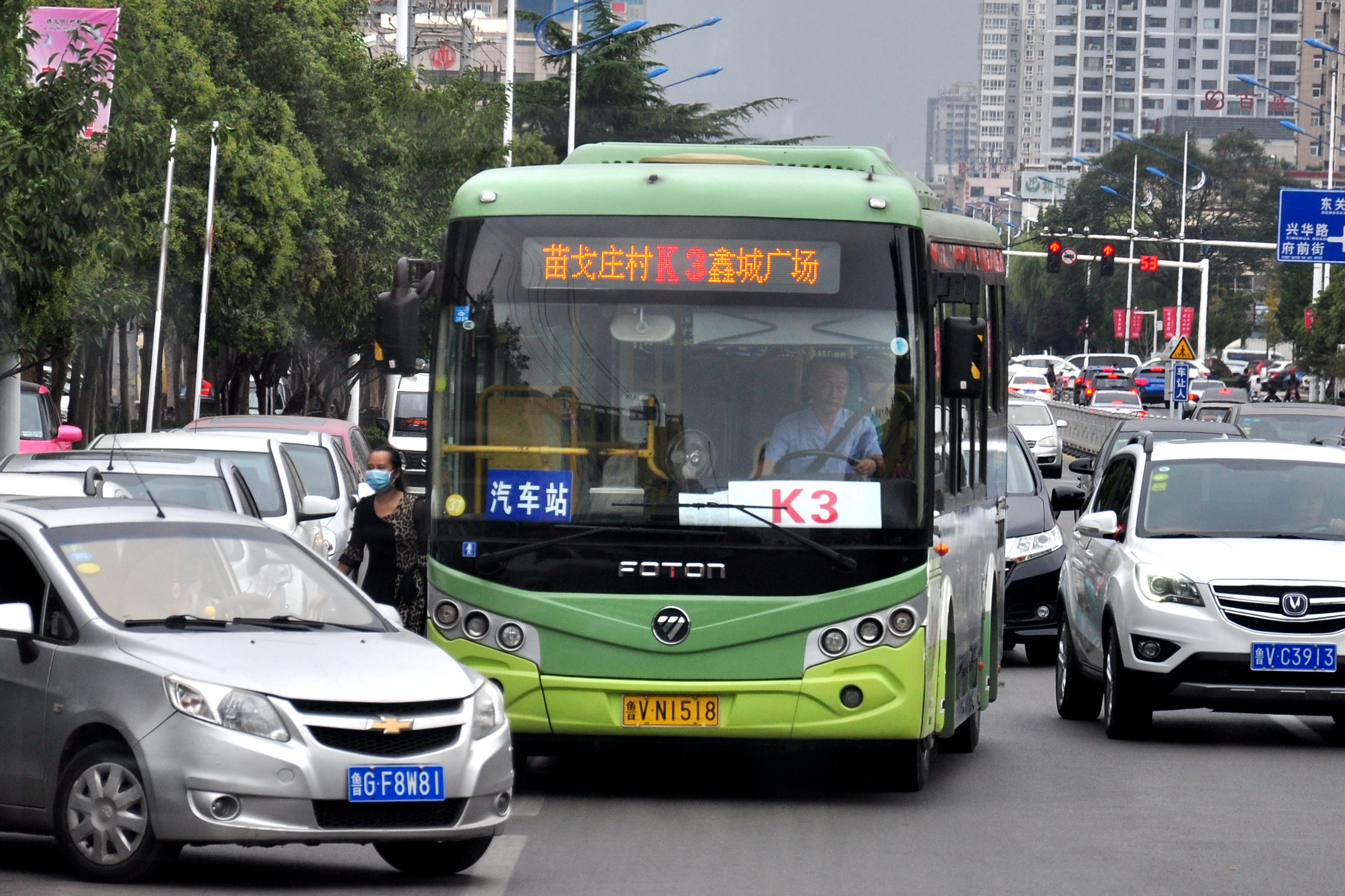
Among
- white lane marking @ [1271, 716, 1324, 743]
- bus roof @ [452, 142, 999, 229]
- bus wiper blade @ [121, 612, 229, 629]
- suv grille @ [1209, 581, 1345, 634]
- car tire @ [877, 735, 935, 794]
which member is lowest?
white lane marking @ [1271, 716, 1324, 743]

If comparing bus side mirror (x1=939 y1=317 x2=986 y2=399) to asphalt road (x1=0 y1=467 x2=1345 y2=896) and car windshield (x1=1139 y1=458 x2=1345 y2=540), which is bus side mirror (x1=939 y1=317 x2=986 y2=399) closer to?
asphalt road (x1=0 y1=467 x2=1345 y2=896)

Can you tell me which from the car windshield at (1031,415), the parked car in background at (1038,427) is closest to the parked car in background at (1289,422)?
the parked car in background at (1038,427)

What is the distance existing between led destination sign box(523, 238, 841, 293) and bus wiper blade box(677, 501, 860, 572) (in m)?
0.96

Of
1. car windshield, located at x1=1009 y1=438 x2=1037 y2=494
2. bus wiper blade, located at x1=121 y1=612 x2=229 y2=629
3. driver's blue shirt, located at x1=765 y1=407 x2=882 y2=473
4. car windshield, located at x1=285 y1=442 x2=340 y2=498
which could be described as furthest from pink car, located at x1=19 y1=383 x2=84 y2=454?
bus wiper blade, located at x1=121 y1=612 x2=229 y2=629

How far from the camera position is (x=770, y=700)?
32.3 feet

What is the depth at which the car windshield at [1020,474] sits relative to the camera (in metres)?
18.7

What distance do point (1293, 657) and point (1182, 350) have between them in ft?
120

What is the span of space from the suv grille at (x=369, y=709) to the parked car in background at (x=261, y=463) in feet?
31.2

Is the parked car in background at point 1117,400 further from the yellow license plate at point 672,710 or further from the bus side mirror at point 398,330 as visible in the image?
the bus side mirror at point 398,330

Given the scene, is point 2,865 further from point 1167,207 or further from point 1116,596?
point 1167,207

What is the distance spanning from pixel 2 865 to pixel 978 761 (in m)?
5.73

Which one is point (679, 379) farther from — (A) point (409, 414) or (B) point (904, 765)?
(A) point (409, 414)

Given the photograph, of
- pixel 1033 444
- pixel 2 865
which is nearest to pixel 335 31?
pixel 1033 444

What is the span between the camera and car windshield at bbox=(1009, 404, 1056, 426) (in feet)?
135
